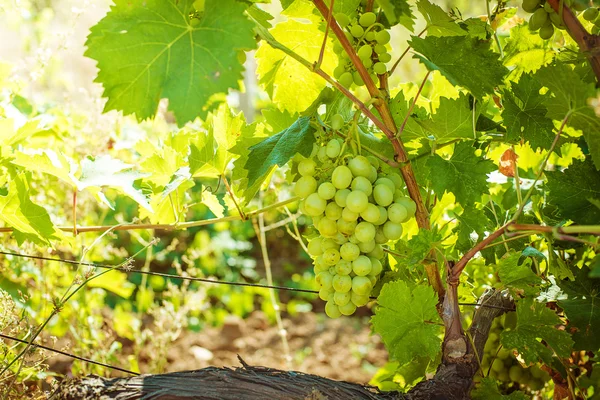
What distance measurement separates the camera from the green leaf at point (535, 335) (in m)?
1.09

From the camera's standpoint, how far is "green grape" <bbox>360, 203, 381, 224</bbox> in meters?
0.93

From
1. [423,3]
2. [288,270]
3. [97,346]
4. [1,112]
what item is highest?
[423,3]

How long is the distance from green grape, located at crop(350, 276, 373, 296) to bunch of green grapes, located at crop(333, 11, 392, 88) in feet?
1.13

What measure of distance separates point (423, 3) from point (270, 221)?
9.60ft

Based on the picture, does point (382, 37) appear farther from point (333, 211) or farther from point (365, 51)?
point (333, 211)

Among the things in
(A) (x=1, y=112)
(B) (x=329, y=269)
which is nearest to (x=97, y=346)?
(A) (x=1, y=112)

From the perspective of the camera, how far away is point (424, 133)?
1.16 m

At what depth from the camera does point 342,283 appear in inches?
39.7

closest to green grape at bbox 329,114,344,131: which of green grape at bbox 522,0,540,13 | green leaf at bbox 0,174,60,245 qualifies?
green grape at bbox 522,0,540,13

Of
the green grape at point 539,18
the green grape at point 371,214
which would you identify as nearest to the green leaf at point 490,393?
the green grape at point 371,214

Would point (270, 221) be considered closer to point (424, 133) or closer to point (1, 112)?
point (1, 112)

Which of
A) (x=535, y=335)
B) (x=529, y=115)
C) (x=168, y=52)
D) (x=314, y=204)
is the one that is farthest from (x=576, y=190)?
(x=168, y=52)

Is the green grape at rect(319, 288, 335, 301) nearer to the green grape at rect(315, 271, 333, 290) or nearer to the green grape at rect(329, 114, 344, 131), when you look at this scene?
the green grape at rect(315, 271, 333, 290)

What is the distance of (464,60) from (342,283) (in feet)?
1.35
